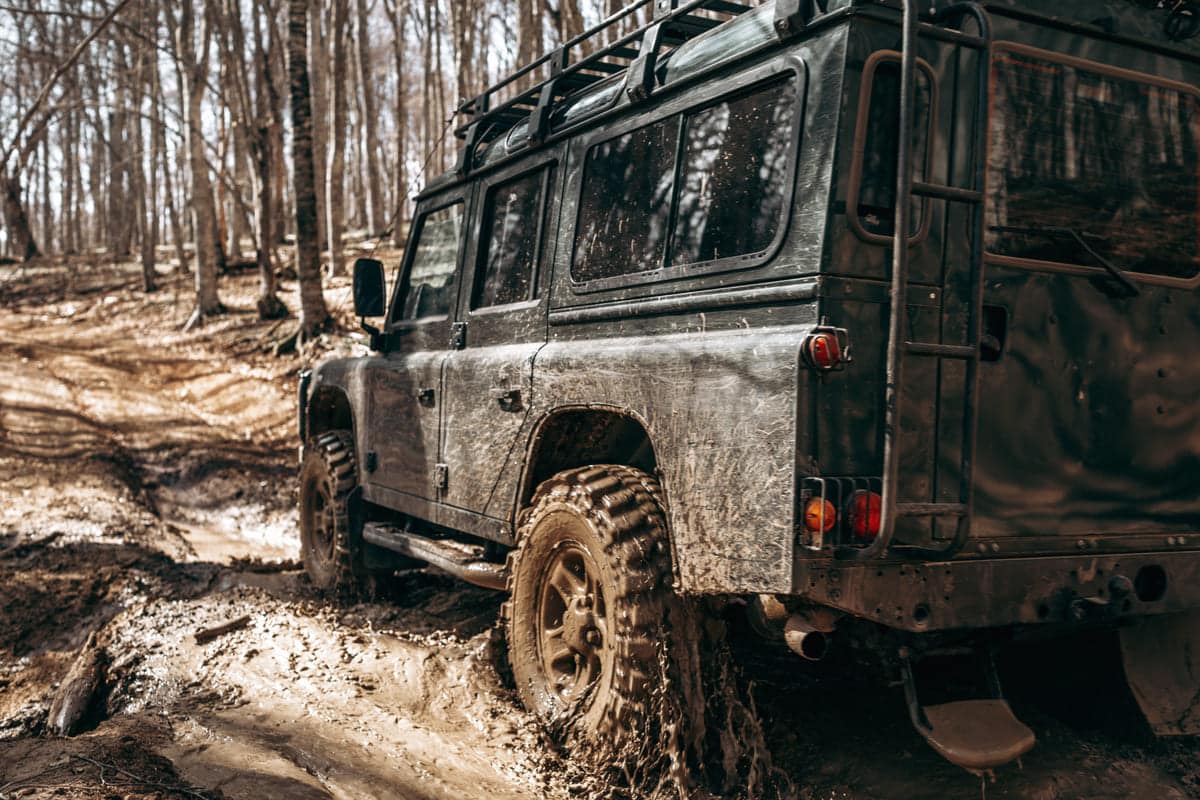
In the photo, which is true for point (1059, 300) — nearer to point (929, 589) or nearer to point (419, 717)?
point (929, 589)

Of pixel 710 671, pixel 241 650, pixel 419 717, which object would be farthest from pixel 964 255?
pixel 241 650

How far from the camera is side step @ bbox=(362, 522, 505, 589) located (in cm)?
449

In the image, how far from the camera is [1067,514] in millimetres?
3215

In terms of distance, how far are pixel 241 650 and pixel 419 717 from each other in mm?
1386

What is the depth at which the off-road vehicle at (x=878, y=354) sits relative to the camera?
2.88m

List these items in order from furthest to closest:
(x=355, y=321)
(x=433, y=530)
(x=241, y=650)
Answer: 1. (x=355, y=321)
2. (x=433, y=530)
3. (x=241, y=650)

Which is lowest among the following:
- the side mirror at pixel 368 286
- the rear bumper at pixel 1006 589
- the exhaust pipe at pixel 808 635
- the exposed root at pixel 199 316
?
the exhaust pipe at pixel 808 635

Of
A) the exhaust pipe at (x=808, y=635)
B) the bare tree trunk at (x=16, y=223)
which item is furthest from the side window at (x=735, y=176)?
the bare tree trunk at (x=16, y=223)

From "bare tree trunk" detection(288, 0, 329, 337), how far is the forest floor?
4437mm

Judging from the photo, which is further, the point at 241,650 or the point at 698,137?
the point at 241,650

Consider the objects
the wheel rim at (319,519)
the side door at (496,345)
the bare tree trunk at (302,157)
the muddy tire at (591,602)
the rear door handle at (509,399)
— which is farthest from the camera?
the bare tree trunk at (302,157)

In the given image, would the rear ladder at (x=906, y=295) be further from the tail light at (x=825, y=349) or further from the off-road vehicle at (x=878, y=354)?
the tail light at (x=825, y=349)

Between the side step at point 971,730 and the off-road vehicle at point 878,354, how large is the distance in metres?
0.01

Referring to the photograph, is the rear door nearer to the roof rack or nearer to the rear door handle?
the roof rack
